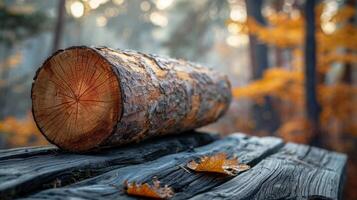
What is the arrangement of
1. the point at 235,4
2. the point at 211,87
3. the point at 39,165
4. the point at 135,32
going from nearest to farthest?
the point at 39,165, the point at 211,87, the point at 235,4, the point at 135,32

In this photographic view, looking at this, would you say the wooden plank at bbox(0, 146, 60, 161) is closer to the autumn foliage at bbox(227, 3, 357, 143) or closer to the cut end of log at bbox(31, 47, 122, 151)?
the cut end of log at bbox(31, 47, 122, 151)

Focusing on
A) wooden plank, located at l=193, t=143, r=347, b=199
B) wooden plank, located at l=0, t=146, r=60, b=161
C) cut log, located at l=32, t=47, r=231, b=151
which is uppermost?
cut log, located at l=32, t=47, r=231, b=151

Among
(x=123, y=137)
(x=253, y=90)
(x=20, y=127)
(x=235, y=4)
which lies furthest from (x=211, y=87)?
(x=235, y=4)

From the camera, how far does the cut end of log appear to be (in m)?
2.37

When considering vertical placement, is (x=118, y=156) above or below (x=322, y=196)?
above

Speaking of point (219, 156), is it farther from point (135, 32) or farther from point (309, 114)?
point (135, 32)

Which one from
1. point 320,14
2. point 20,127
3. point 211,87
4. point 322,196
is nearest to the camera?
point 322,196

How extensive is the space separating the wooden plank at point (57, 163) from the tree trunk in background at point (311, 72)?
16.4 ft

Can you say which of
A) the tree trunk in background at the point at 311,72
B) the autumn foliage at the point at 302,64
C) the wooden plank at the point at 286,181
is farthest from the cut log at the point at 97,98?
the autumn foliage at the point at 302,64

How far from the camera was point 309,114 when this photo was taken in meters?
7.32

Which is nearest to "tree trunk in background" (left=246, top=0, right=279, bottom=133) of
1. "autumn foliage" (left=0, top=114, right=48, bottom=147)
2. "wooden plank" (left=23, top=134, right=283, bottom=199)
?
"autumn foliage" (left=0, top=114, right=48, bottom=147)

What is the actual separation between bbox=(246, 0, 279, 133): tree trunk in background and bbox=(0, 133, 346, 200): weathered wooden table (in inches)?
285

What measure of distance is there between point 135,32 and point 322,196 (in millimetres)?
22928

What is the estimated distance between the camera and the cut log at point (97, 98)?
2.37 meters
